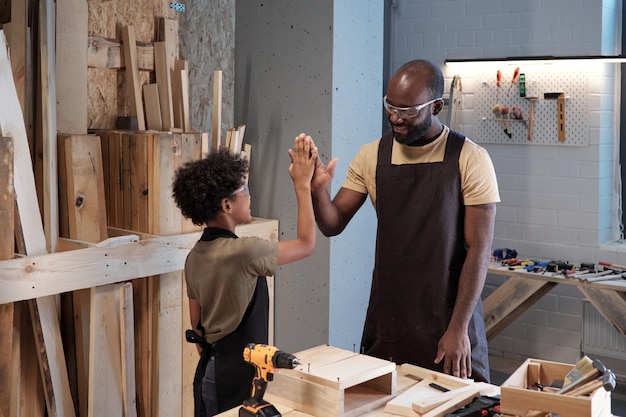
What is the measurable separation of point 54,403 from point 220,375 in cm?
102

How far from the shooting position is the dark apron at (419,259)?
8.04 feet

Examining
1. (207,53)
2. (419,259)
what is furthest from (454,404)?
(207,53)

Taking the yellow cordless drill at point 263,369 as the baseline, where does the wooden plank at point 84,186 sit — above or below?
above

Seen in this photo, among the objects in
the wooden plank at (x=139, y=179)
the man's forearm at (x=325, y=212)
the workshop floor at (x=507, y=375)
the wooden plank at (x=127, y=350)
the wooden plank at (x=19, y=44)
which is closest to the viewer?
the man's forearm at (x=325, y=212)

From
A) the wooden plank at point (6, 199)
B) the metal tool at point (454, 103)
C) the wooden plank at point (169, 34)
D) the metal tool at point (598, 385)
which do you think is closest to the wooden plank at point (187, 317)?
the wooden plank at point (169, 34)

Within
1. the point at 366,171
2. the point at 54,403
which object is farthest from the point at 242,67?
the point at 54,403

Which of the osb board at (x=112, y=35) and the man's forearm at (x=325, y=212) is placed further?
the osb board at (x=112, y=35)

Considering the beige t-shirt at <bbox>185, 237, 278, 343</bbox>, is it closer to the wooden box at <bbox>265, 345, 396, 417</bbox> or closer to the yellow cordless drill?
the wooden box at <bbox>265, 345, 396, 417</bbox>

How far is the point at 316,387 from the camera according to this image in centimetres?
188

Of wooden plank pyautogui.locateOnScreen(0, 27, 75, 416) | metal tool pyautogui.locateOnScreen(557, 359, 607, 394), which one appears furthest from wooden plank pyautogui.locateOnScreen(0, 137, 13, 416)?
metal tool pyautogui.locateOnScreen(557, 359, 607, 394)

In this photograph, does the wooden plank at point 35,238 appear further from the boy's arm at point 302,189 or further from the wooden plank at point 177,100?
the boy's arm at point 302,189

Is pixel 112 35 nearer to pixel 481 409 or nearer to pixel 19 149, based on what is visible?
pixel 19 149

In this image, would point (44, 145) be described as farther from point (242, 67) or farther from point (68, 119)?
point (242, 67)

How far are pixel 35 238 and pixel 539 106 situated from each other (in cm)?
331
